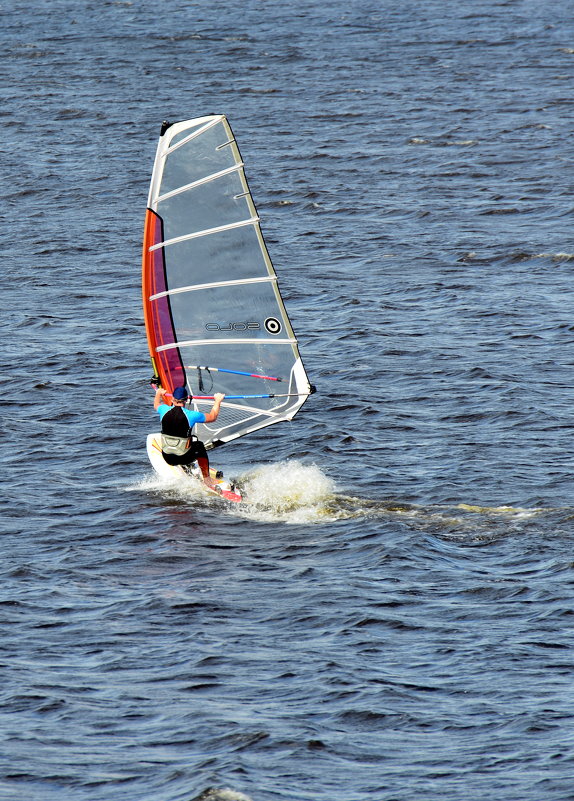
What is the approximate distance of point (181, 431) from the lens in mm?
19391

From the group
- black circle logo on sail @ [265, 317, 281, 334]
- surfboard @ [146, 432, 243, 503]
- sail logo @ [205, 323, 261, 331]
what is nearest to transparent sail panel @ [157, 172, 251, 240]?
sail logo @ [205, 323, 261, 331]

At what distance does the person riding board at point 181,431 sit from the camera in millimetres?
19312

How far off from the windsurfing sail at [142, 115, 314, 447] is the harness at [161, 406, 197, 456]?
1.37 metres

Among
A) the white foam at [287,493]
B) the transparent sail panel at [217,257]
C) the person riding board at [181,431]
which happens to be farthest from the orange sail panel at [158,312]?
the white foam at [287,493]

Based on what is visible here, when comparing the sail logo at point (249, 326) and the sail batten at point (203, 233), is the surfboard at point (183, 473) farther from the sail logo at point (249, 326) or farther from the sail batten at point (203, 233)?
the sail batten at point (203, 233)

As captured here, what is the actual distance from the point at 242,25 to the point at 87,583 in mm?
55178

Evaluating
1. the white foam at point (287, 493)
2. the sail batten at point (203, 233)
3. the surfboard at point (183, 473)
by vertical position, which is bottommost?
the white foam at point (287, 493)

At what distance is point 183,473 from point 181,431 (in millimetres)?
1267

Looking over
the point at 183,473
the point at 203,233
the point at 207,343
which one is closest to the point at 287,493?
the point at 183,473

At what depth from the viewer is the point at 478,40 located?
63.1 meters

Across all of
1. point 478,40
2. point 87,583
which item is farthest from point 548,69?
point 87,583

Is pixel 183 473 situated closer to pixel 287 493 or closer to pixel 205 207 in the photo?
pixel 287 493

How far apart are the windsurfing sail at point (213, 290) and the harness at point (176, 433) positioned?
1.37 m

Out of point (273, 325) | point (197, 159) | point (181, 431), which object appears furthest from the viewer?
point (273, 325)
